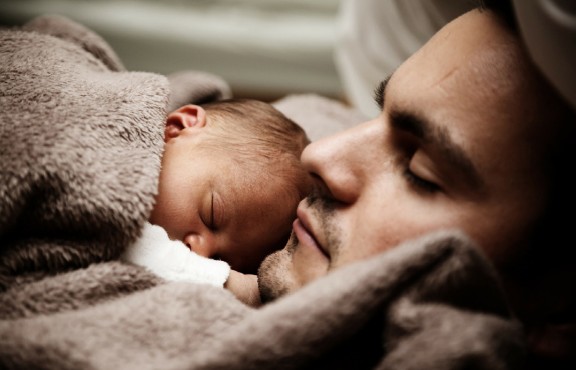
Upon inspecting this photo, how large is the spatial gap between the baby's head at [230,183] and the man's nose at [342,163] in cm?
20

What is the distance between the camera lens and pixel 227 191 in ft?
2.98

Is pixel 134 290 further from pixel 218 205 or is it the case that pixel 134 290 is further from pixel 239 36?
pixel 239 36

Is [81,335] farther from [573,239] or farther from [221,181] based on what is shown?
[573,239]

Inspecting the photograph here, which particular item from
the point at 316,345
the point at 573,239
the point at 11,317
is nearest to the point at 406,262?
the point at 316,345

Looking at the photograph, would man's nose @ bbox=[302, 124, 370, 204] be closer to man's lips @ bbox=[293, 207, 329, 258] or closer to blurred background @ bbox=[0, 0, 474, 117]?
man's lips @ bbox=[293, 207, 329, 258]

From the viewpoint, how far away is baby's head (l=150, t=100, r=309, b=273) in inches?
34.6

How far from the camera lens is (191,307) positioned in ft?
2.04

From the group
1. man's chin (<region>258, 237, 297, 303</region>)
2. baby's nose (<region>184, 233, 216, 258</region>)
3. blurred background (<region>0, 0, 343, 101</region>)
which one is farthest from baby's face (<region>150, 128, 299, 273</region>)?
blurred background (<region>0, 0, 343, 101</region>)

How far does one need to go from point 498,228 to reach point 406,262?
160 mm

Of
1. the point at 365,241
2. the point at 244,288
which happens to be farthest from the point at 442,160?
the point at 244,288

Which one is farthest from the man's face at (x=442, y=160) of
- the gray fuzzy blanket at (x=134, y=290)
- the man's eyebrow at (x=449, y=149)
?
the gray fuzzy blanket at (x=134, y=290)

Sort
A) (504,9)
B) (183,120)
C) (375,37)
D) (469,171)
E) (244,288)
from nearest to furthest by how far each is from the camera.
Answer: (469,171)
(504,9)
(244,288)
(183,120)
(375,37)

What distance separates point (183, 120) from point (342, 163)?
403mm

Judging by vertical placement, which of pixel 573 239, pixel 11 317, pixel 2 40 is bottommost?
pixel 11 317
